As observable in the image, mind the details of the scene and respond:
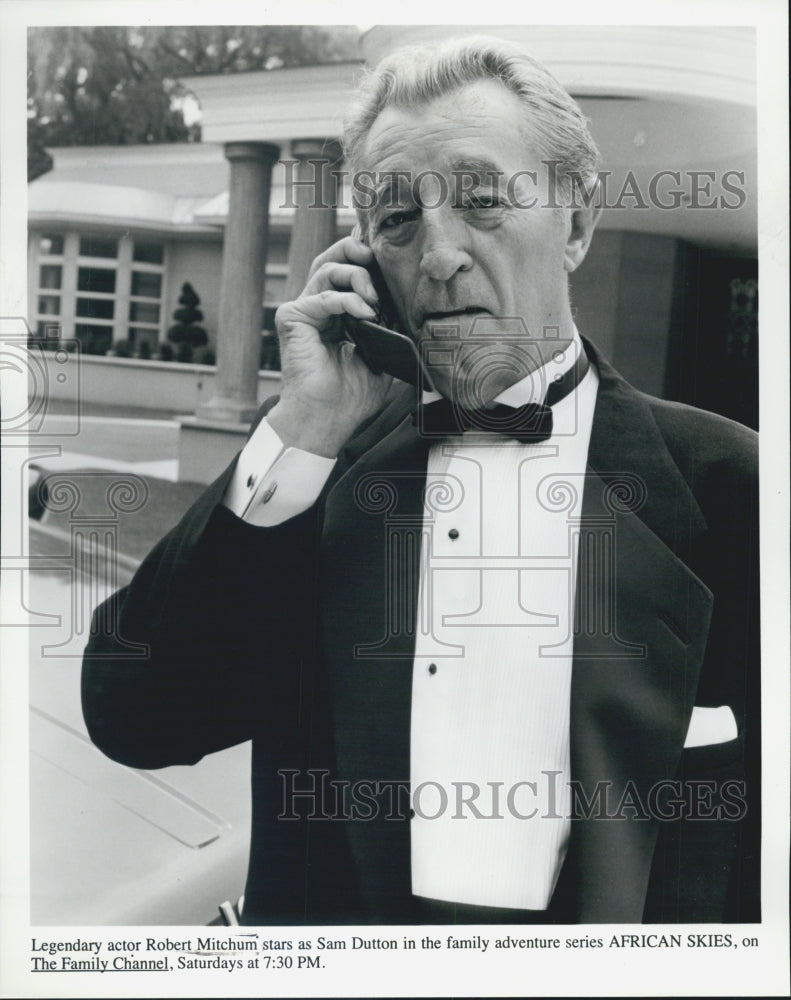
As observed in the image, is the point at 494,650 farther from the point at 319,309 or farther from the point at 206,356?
the point at 206,356

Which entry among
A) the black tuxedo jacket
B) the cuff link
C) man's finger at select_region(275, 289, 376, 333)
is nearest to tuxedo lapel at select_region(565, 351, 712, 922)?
the black tuxedo jacket

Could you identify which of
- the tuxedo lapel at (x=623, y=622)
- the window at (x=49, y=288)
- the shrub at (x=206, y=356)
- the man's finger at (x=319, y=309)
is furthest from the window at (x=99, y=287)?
the tuxedo lapel at (x=623, y=622)

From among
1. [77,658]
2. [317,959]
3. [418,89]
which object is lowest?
[317,959]

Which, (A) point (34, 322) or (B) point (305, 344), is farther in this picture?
(A) point (34, 322)

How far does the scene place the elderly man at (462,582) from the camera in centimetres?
299

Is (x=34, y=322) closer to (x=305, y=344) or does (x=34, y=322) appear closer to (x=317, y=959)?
(x=305, y=344)

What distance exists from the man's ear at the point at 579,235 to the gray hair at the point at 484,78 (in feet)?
0.29

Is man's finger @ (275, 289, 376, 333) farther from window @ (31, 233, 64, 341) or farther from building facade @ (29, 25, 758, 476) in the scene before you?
window @ (31, 233, 64, 341)

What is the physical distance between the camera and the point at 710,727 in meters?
3.19

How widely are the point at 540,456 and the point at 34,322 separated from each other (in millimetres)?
1638

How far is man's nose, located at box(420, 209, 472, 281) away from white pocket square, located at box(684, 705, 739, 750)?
59.5 inches

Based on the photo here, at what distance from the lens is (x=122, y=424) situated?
10.5 feet

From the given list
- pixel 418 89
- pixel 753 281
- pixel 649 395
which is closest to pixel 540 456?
pixel 649 395

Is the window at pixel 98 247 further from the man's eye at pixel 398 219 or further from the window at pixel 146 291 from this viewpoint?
the man's eye at pixel 398 219
